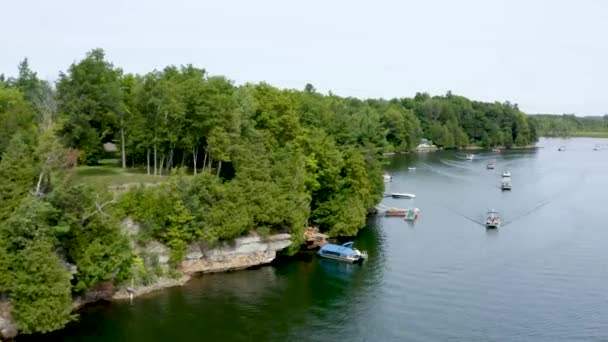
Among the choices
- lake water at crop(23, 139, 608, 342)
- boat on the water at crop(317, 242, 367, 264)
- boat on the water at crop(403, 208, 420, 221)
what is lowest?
lake water at crop(23, 139, 608, 342)

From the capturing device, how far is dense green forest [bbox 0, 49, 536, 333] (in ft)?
120

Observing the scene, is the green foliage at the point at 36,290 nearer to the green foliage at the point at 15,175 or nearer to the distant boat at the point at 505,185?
the green foliage at the point at 15,175

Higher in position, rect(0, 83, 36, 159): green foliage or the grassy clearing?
rect(0, 83, 36, 159): green foliage

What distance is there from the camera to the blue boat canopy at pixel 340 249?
182ft

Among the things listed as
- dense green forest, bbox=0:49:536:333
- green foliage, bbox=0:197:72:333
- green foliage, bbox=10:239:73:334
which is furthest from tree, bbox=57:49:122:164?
green foliage, bbox=10:239:73:334

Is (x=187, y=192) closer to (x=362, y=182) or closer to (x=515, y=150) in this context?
(x=362, y=182)

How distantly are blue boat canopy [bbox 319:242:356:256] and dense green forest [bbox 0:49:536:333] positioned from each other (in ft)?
10.1

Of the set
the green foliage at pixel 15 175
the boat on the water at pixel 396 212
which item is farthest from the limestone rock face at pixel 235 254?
the boat on the water at pixel 396 212

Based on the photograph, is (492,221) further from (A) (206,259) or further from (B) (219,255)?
(A) (206,259)

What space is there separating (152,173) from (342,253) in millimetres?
20572

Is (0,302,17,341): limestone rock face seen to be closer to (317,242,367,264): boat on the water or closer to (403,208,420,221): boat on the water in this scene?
(317,242,367,264): boat on the water

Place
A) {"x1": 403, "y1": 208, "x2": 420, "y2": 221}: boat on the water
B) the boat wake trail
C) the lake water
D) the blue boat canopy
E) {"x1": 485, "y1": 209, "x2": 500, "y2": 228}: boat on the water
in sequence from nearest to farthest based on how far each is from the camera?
the lake water, the blue boat canopy, {"x1": 485, "y1": 209, "x2": 500, "y2": 228}: boat on the water, {"x1": 403, "y1": 208, "x2": 420, "y2": 221}: boat on the water, the boat wake trail

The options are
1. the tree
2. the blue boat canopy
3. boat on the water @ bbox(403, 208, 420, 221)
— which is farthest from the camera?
boat on the water @ bbox(403, 208, 420, 221)

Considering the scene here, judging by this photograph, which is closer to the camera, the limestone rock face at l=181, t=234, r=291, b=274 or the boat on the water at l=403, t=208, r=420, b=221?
the limestone rock face at l=181, t=234, r=291, b=274
